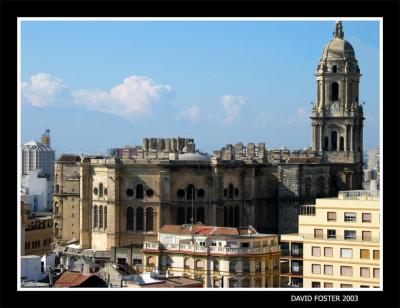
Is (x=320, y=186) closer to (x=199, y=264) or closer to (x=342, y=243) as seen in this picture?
(x=199, y=264)

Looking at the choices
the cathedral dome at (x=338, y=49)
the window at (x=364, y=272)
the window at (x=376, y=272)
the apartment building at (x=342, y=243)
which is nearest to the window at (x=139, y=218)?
the cathedral dome at (x=338, y=49)

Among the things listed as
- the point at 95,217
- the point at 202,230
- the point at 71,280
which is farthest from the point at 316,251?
the point at 95,217

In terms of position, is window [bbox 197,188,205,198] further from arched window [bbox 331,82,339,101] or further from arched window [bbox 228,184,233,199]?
arched window [bbox 331,82,339,101]

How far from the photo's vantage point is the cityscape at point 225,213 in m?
31.5

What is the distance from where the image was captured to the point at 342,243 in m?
30.3

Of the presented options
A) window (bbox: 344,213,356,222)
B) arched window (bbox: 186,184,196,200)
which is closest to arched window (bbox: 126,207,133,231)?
arched window (bbox: 186,184,196,200)

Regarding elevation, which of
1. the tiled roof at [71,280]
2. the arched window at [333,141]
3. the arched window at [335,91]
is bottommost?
the tiled roof at [71,280]

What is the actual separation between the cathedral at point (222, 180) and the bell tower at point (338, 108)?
0.18 ft

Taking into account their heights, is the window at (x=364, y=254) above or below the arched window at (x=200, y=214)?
below

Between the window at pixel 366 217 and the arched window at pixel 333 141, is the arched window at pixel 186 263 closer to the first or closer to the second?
the window at pixel 366 217

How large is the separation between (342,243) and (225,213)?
80.3 ft

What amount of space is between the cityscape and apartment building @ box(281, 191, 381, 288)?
0.04 m
